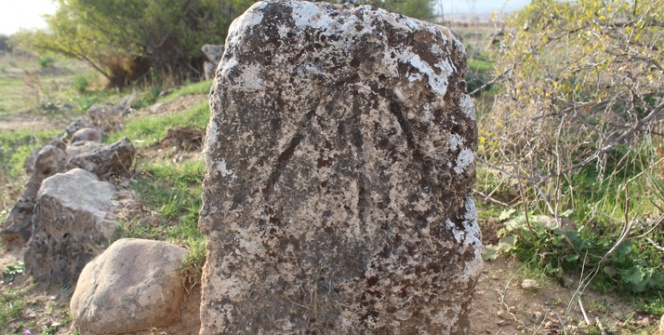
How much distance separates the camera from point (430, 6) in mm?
10805

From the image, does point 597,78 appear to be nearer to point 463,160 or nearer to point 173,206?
point 463,160

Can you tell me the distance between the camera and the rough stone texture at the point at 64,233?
3342 millimetres

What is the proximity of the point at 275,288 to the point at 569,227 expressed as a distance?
1.98 meters

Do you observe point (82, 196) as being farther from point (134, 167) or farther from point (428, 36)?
point (428, 36)

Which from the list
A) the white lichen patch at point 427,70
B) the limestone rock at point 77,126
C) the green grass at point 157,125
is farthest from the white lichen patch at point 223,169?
the limestone rock at point 77,126

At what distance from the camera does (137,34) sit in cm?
1025

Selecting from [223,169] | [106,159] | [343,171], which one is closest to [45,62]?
[106,159]

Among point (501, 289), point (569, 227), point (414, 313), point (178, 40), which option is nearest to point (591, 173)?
point (569, 227)

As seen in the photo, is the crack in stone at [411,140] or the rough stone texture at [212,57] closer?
the crack in stone at [411,140]

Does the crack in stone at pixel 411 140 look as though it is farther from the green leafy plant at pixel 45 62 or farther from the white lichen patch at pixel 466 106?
the green leafy plant at pixel 45 62

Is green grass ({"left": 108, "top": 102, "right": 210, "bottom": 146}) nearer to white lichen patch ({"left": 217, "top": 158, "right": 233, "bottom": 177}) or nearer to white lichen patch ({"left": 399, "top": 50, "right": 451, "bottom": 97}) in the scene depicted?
white lichen patch ({"left": 217, "top": 158, "right": 233, "bottom": 177})

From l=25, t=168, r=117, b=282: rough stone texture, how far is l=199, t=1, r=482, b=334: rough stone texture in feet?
5.49

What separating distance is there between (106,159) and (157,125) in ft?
5.97

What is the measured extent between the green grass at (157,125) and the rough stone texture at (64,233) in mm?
1807
